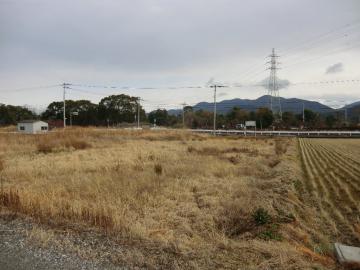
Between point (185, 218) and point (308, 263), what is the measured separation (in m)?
3.50

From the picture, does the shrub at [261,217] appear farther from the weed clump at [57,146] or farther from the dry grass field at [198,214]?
the weed clump at [57,146]

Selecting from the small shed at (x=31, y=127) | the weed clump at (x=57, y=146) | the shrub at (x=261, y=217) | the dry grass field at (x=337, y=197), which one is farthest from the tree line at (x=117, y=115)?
the shrub at (x=261, y=217)

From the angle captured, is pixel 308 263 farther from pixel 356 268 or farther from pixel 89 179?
pixel 89 179

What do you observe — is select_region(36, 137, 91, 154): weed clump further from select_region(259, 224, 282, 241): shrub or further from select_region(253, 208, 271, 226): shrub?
select_region(259, 224, 282, 241): shrub

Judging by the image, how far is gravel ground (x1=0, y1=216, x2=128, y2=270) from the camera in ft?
16.6

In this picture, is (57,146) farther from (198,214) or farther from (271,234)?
(271,234)

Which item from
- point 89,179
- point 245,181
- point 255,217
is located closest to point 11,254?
point 255,217

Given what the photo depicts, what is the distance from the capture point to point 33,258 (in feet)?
17.6

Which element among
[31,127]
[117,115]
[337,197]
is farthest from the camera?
[117,115]

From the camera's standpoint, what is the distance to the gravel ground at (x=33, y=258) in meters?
5.07

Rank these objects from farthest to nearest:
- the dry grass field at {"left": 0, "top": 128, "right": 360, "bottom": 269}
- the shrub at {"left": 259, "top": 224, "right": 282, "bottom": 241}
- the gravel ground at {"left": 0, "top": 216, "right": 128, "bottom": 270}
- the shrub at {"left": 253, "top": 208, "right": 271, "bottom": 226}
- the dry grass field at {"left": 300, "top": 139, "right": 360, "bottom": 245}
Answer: the dry grass field at {"left": 300, "top": 139, "right": 360, "bottom": 245} → the shrub at {"left": 253, "top": 208, "right": 271, "bottom": 226} → the shrub at {"left": 259, "top": 224, "right": 282, "bottom": 241} → the dry grass field at {"left": 0, "top": 128, "right": 360, "bottom": 269} → the gravel ground at {"left": 0, "top": 216, "right": 128, "bottom": 270}

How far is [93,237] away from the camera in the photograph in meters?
6.38

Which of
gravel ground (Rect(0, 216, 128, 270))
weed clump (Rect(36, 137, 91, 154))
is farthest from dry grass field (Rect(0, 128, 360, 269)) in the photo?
weed clump (Rect(36, 137, 91, 154))

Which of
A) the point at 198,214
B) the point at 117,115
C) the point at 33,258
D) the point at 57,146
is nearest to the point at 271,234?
the point at 198,214
